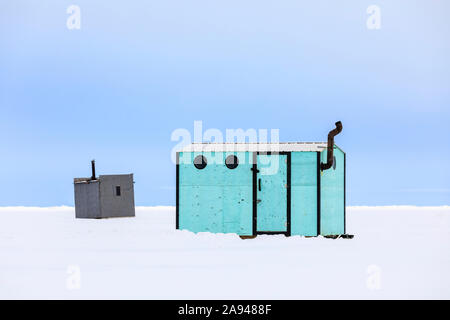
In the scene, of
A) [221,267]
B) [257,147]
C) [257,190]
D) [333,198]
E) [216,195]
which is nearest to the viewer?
[221,267]

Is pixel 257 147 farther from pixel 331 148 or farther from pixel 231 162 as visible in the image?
pixel 331 148

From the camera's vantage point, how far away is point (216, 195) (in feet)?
53.3

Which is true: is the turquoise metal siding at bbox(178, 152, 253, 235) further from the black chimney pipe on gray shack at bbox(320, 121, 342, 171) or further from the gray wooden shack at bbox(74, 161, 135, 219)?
the gray wooden shack at bbox(74, 161, 135, 219)

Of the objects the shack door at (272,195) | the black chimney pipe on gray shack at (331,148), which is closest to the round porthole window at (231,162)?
the shack door at (272,195)

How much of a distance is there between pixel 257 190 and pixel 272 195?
1.43 ft

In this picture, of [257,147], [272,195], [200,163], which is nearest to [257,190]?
[272,195]

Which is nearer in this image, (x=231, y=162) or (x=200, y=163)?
(x=231, y=162)

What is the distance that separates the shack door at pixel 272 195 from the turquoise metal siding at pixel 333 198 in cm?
106

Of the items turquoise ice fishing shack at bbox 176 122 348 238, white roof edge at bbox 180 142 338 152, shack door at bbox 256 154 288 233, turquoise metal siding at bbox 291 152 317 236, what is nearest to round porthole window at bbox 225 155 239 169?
turquoise ice fishing shack at bbox 176 122 348 238

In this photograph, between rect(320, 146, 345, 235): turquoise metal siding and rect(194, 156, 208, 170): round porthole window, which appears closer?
rect(320, 146, 345, 235): turquoise metal siding

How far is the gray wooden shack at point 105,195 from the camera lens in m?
26.1

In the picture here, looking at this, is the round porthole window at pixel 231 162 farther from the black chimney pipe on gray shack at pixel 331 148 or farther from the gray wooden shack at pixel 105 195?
the gray wooden shack at pixel 105 195

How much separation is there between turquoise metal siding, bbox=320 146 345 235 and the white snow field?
1.85 feet

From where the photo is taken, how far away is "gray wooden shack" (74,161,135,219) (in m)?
26.1
